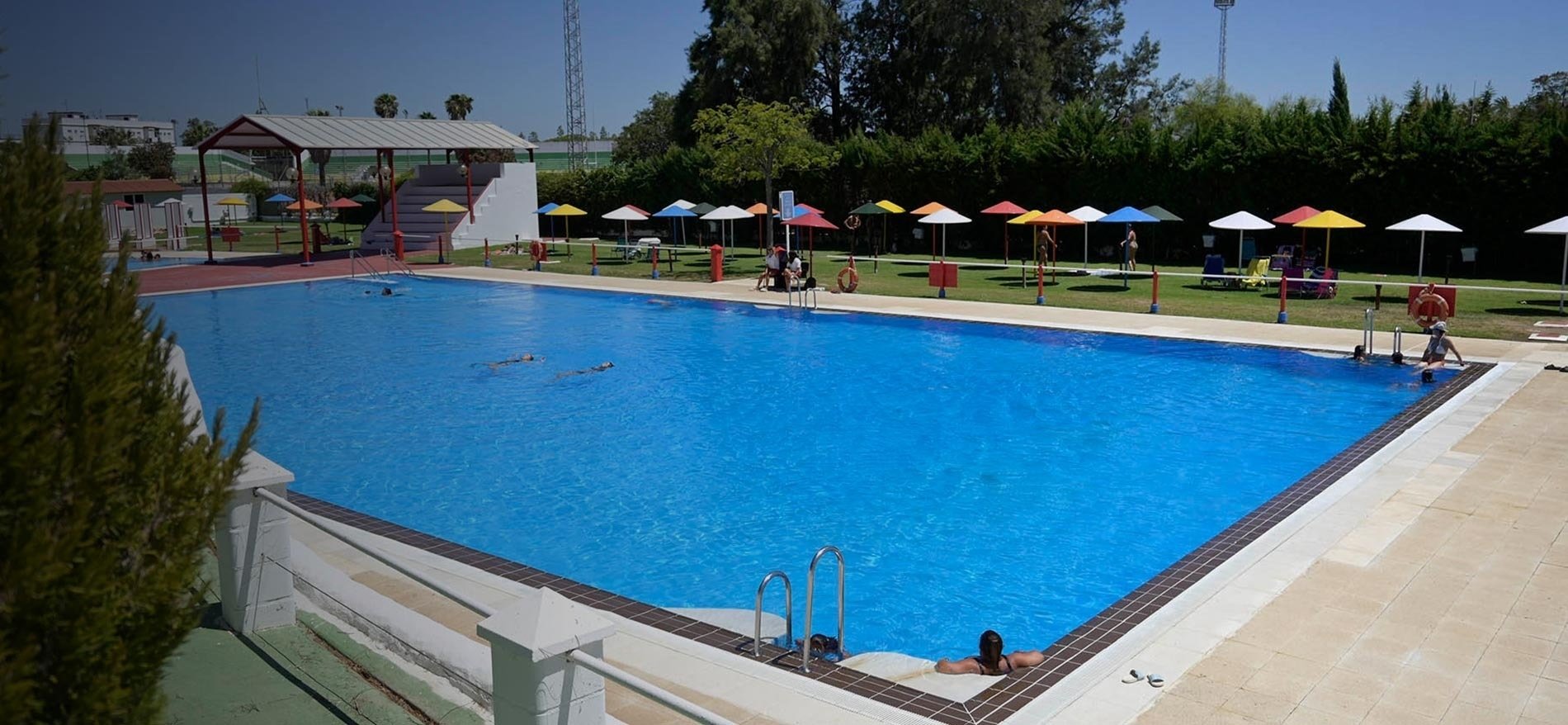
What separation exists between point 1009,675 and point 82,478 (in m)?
5.46

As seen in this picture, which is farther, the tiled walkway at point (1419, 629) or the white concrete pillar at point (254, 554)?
the white concrete pillar at point (254, 554)

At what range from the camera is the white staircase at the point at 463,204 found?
145ft

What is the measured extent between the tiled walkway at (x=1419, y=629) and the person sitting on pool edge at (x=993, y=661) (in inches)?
40.5

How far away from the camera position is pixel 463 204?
151 feet

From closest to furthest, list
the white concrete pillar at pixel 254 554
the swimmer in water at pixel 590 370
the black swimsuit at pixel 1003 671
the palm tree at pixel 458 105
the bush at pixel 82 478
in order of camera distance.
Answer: the bush at pixel 82 478
the white concrete pillar at pixel 254 554
the black swimsuit at pixel 1003 671
the swimmer in water at pixel 590 370
the palm tree at pixel 458 105

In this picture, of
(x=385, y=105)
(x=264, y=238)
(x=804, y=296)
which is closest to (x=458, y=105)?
(x=385, y=105)

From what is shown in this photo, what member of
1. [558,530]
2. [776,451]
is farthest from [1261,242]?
[558,530]

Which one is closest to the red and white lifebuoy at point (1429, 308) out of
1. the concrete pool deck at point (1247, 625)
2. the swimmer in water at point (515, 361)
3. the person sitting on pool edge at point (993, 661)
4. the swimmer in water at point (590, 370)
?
the concrete pool deck at point (1247, 625)

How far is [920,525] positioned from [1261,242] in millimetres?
26298

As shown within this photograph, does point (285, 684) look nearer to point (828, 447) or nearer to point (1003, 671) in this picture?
point (1003, 671)

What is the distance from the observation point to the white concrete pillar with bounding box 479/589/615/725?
4871 mm

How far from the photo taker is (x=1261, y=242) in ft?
111

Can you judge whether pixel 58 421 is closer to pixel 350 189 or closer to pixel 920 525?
pixel 920 525

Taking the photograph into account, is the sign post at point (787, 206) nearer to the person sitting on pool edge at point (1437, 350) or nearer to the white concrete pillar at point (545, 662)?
the person sitting on pool edge at point (1437, 350)
